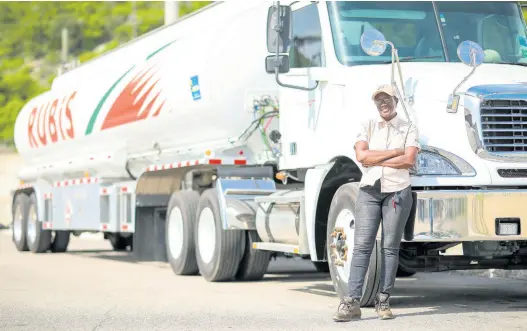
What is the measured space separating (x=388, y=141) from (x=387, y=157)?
17 centimetres

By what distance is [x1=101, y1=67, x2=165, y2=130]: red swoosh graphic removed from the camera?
1591 cm

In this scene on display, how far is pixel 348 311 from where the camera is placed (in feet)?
30.1

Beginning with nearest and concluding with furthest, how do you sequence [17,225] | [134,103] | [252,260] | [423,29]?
[423,29] < [252,260] < [134,103] < [17,225]

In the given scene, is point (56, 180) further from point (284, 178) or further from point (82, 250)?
point (284, 178)

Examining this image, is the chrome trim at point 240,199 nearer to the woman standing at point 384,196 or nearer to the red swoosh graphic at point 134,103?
the red swoosh graphic at point 134,103

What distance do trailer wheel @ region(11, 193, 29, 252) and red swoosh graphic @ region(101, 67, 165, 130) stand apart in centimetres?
601

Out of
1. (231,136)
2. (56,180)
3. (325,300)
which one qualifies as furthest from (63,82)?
(325,300)

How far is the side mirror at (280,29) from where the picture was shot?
36.4 ft

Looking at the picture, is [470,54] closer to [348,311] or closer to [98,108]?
[348,311]

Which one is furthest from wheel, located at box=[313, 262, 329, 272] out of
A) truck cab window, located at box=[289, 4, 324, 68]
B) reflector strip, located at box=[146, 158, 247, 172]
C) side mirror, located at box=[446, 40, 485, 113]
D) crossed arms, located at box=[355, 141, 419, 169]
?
crossed arms, located at box=[355, 141, 419, 169]

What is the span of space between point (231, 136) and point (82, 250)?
10545 millimetres

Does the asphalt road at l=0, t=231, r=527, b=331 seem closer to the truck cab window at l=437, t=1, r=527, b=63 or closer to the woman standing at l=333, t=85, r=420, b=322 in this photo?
the woman standing at l=333, t=85, r=420, b=322

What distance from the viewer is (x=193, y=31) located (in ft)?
49.3

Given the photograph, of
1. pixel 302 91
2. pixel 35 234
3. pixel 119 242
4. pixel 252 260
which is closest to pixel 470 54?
pixel 302 91
